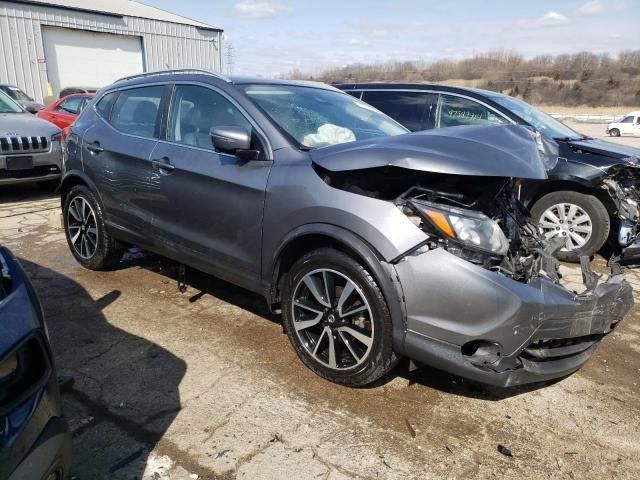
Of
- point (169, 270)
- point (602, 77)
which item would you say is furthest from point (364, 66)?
point (169, 270)

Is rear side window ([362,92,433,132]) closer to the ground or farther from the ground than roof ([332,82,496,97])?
closer to the ground

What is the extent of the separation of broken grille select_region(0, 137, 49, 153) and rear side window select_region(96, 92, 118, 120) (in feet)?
11.2

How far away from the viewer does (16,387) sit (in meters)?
1.48

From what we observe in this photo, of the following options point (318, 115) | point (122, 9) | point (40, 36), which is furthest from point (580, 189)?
point (122, 9)

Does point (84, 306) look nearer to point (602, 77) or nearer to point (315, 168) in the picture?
point (315, 168)

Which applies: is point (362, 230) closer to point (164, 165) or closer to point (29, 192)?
point (164, 165)

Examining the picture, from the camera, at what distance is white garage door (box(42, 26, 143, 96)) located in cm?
2236

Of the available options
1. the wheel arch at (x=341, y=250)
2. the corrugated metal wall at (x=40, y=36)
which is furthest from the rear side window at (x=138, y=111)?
the corrugated metal wall at (x=40, y=36)

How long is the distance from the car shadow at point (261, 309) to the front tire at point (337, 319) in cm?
27

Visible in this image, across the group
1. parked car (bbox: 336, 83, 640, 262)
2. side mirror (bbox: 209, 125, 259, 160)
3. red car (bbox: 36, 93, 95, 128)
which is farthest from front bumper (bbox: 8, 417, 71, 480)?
red car (bbox: 36, 93, 95, 128)

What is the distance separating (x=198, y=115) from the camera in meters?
3.54

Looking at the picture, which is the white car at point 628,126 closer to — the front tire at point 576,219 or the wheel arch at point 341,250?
the front tire at point 576,219

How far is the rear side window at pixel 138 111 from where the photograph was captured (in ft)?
12.6

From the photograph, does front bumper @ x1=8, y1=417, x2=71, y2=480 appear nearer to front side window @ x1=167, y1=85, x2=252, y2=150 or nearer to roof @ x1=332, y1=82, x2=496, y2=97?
front side window @ x1=167, y1=85, x2=252, y2=150
